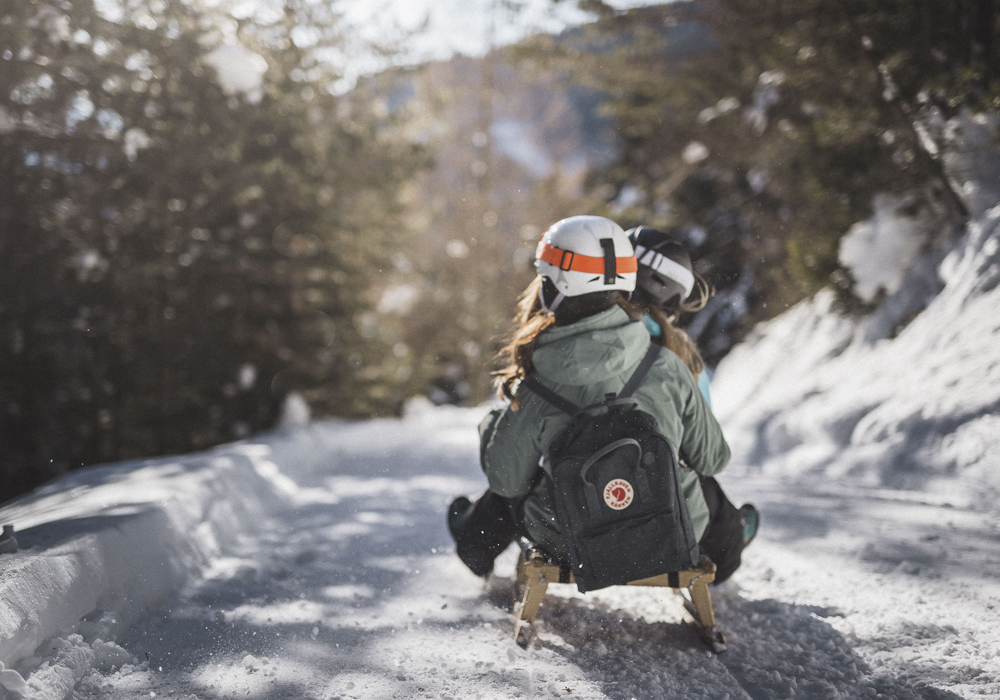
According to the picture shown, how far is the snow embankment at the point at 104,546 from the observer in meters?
2.04

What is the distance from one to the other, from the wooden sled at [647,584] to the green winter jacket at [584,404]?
0.09m

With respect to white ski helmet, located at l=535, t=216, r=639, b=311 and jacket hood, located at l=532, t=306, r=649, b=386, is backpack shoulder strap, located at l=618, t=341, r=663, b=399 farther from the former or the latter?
white ski helmet, located at l=535, t=216, r=639, b=311

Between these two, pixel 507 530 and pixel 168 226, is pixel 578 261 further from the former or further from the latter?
pixel 168 226

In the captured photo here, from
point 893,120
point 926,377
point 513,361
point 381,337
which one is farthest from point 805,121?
point 513,361

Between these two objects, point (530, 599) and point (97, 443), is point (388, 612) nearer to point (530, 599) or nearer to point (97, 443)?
point (530, 599)

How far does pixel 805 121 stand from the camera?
7562 mm

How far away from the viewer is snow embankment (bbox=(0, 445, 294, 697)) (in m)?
2.04

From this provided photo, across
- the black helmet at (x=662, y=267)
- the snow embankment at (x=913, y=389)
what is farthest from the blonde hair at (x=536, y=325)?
the snow embankment at (x=913, y=389)

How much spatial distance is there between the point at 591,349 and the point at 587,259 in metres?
0.34

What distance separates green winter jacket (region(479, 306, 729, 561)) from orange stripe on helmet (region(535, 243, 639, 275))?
0.55 feet

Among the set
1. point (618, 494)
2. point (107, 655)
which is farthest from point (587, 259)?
point (107, 655)

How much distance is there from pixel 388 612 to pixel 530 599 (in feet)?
2.30

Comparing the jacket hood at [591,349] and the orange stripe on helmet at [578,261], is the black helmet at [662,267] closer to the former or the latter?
the orange stripe on helmet at [578,261]

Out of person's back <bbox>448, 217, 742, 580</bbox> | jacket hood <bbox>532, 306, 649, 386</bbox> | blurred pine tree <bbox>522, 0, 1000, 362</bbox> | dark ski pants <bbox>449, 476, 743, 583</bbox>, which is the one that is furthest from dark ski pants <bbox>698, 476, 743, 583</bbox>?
blurred pine tree <bbox>522, 0, 1000, 362</bbox>
